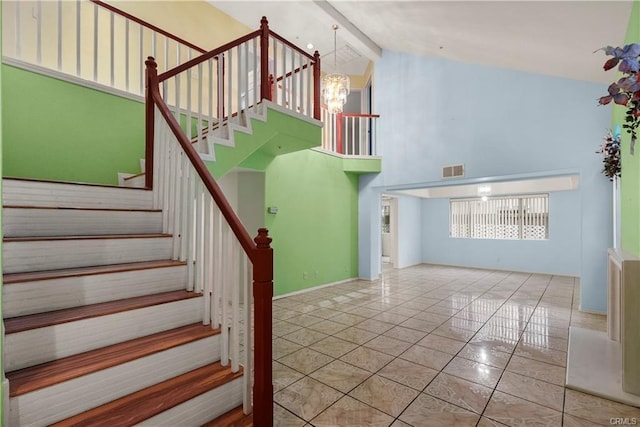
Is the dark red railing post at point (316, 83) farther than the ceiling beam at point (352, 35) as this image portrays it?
No

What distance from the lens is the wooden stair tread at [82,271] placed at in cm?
166

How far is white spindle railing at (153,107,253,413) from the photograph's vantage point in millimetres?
1845

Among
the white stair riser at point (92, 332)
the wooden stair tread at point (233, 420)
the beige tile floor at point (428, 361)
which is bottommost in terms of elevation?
the beige tile floor at point (428, 361)

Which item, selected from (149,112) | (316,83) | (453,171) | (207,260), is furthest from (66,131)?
(453,171)

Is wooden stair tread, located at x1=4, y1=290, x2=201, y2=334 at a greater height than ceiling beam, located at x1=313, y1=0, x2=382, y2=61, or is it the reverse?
ceiling beam, located at x1=313, y1=0, x2=382, y2=61

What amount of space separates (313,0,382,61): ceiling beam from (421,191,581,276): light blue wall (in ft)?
16.5

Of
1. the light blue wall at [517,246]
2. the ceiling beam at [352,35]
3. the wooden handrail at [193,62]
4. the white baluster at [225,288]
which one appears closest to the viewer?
the white baluster at [225,288]

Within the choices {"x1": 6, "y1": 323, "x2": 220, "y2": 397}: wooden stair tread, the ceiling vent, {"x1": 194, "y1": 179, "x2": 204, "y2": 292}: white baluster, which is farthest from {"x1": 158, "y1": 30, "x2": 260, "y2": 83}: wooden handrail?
the ceiling vent

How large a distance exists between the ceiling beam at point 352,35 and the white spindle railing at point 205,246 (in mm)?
4312

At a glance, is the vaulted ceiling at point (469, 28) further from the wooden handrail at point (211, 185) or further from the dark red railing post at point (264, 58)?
the wooden handrail at point (211, 185)

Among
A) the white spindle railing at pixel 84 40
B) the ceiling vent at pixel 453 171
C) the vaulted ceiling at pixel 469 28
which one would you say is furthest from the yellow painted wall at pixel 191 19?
the ceiling vent at pixel 453 171

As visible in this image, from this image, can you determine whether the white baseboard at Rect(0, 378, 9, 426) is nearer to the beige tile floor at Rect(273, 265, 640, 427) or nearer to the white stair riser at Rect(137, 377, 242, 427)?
the white stair riser at Rect(137, 377, 242, 427)

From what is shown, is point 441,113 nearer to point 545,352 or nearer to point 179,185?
point 545,352

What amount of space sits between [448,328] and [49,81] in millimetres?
5206
